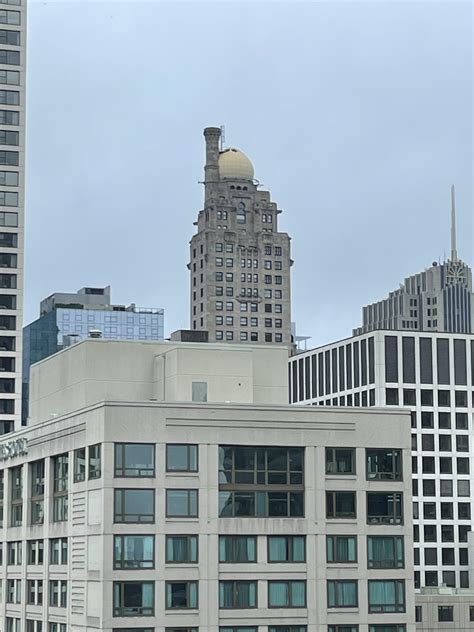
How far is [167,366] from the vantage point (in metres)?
85.6

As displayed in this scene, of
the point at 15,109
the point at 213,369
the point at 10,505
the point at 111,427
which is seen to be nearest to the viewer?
the point at 111,427

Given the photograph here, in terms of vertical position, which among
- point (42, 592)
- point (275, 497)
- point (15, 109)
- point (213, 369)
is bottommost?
point (42, 592)

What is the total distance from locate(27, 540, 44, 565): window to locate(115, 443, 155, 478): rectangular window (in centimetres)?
1367

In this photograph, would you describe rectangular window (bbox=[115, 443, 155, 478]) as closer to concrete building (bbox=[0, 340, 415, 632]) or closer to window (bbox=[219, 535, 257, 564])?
concrete building (bbox=[0, 340, 415, 632])

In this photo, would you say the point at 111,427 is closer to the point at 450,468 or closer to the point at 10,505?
the point at 10,505

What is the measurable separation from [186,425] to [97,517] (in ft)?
22.8

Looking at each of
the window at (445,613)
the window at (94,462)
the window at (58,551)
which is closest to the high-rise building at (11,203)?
the window at (445,613)

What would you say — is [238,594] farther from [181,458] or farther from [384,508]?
[384,508]

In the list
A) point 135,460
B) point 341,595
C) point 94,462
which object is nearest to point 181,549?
point 135,460

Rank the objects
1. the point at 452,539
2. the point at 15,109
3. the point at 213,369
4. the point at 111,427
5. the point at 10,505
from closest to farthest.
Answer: the point at 111,427, the point at 213,369, the point at 10,505, the point at 15,109, the point at 452,539

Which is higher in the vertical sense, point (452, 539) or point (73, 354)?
point (73, 354)

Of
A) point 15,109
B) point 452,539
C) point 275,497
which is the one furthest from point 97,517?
point 452,539

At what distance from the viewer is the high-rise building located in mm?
146500

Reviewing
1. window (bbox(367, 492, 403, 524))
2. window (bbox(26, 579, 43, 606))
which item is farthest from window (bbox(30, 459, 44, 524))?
window (bbox(367, 492, 403, 524))
